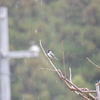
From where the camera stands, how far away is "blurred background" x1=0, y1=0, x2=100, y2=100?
14.7 m

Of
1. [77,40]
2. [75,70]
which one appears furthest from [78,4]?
[75,70]

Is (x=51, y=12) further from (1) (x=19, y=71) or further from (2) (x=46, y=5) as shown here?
(1) (x=19, y=71)

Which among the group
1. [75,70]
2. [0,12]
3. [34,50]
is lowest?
[34,50]

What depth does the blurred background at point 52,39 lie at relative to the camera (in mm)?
14719

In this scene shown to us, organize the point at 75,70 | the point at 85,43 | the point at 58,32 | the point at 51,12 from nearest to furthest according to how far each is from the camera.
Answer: the point at 75,70 < the point at 85,43 < the point at 58,32 < the point at 51,12

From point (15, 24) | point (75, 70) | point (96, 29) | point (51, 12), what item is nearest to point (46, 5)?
point (51, 12)

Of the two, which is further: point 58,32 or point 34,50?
point 58,32

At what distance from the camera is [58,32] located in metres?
17.5

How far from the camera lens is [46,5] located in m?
19.4

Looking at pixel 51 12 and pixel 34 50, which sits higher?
pixel 51 12

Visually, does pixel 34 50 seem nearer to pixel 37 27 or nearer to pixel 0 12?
pixel 0 12

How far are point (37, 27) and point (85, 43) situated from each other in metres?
1.83

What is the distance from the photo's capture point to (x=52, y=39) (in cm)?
1711

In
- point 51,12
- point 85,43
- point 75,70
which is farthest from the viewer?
point 51,12
